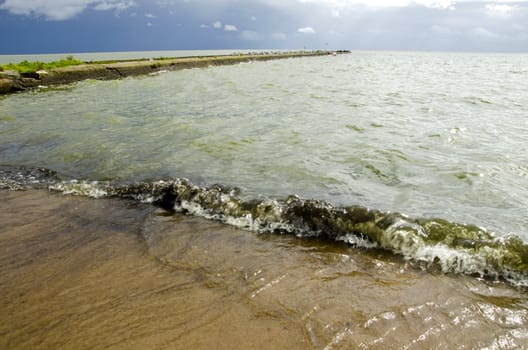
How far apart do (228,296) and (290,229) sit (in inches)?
51.2

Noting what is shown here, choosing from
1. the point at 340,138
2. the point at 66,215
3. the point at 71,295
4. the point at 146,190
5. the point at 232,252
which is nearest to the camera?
the point at 71,295

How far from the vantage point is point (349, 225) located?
3740 mm

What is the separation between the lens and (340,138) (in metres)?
7.39

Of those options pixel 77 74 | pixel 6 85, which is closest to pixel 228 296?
pixel 6 85

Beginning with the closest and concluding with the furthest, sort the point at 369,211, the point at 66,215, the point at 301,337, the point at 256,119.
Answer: the point at 301,337
the point at 369,211
the point at 66,215
the point at 256,119

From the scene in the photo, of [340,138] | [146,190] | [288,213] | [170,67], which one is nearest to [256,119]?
[340,138]

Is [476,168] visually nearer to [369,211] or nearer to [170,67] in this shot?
[369,211]

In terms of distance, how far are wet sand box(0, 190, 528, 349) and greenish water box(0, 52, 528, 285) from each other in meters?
0.43

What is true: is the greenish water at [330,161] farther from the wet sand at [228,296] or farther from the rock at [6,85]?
the rock at [6,85]

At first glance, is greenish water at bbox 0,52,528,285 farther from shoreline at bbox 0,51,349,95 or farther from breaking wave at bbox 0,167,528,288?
shoreline at bbox 0,51,349,95

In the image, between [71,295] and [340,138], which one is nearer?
[71,295]

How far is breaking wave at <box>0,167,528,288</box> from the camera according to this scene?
3.07 m

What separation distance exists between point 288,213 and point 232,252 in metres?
0.95

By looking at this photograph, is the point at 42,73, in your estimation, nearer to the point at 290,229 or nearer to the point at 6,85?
the point at 6,85
